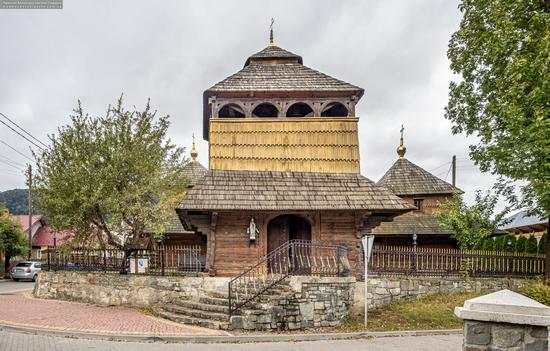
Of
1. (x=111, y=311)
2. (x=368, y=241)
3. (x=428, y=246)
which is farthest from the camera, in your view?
(x=428, y=246)

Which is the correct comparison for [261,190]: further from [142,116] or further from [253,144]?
[142,116]

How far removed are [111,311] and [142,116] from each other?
7646 mm

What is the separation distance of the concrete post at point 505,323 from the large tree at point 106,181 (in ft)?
42.6

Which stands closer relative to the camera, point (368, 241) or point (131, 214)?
point (368, 241)

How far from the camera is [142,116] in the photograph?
1617 centimetres

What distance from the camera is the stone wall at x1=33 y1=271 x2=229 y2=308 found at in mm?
13820

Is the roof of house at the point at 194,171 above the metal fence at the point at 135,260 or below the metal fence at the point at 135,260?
above

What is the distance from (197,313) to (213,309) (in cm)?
47

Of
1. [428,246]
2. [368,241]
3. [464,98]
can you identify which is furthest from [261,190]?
[428,246]

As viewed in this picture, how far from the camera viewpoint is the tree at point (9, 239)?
27403 millimetres

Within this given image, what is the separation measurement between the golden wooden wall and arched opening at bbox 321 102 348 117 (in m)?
0.80

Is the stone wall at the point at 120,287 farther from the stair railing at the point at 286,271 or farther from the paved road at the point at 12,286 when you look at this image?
the paved road at the point at 12,286

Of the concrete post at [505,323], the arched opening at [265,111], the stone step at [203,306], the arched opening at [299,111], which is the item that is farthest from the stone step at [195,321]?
the arched opening at [299,111]

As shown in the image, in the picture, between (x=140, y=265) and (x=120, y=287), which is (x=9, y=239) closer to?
(x=120, y=287)
